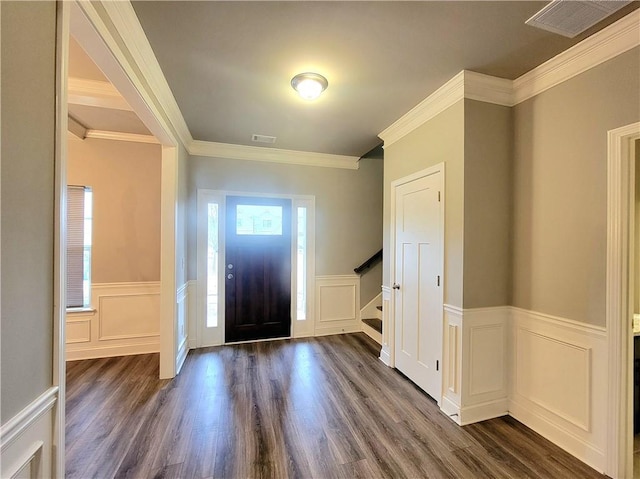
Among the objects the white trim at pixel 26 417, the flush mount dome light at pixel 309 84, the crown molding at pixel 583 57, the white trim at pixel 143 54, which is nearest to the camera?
the white trim at pixel 26 417

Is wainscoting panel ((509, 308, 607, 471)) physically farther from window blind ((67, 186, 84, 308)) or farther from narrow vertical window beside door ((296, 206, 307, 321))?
window blind ((67, 186, 84, 308))

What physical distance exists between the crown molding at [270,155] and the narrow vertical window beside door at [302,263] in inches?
27.5

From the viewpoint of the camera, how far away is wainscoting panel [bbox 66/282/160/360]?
325cm

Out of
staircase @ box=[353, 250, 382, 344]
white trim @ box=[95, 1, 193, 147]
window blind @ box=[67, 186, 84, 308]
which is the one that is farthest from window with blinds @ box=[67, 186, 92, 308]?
staircase @ box=[353, 250, 382, 344]

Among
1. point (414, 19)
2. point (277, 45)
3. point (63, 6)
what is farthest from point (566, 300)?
point (63, 6)

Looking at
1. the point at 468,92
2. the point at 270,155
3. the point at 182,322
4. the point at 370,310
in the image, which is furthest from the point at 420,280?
the point at 182,322

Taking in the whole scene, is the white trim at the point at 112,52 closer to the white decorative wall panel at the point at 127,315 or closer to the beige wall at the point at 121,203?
the beige wall at the point at 121,203

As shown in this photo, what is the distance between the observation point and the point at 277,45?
1.84m

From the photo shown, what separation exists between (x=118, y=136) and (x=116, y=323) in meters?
2.19

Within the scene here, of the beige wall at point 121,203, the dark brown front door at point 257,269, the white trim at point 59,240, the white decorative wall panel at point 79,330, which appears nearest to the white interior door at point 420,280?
the dark brown front door at point 257,269

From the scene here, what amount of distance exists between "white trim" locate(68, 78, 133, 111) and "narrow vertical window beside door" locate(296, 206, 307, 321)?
2.31 meters

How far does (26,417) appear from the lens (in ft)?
2.86

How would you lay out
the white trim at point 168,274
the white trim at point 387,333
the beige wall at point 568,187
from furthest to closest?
the white trim at point 387,333
the white trim at point 168,274
the beige wall at point 568,187

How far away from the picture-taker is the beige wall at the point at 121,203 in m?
3.29
